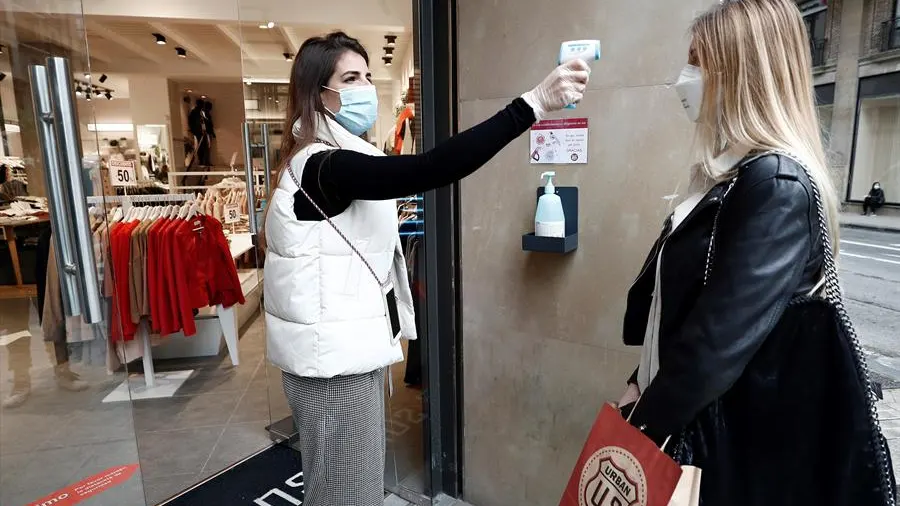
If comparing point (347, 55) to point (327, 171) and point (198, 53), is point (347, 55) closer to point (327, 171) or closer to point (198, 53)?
point (327, 171)

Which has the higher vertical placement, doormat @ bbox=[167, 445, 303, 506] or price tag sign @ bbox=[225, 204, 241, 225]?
price tag sign @ bbox=[225, 204, 241, 225]

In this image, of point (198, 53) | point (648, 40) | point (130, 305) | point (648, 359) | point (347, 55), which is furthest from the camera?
point (198, 53)

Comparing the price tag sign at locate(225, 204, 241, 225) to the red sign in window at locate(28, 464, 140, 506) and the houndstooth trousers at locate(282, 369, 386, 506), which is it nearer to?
the red sign in window at locate(28, 464, 140, 506)

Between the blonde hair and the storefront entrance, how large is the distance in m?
1.19

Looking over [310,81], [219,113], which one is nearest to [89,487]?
[310,81]

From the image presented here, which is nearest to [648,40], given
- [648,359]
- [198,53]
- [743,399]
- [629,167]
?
[629,167]

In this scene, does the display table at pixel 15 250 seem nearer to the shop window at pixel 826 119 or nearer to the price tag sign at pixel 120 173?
the shop window at pixel 826 119

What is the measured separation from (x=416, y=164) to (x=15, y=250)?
121 centimetres

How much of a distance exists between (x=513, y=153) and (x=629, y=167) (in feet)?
1.37

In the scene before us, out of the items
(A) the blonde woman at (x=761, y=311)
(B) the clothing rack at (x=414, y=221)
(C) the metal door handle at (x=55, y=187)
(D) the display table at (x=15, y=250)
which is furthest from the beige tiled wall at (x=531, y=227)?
(D) the display table at (x=15, y=250)

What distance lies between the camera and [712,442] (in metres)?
0.89

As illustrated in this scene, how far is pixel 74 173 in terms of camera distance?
1294 mm

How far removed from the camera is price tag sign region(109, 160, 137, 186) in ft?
11.5

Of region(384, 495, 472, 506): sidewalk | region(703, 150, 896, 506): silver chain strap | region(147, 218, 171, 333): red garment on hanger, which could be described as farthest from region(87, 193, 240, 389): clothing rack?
region(703, 150, 896, 506): silver chain strap
